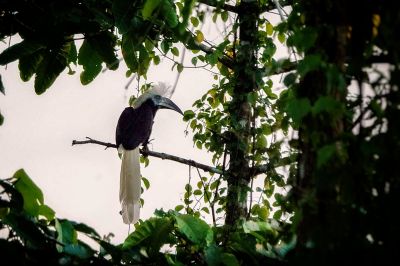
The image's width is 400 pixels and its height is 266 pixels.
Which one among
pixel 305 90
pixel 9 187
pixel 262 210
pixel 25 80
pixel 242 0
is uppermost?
pixel 242 0

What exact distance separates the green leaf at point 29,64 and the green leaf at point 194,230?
3.14 feet

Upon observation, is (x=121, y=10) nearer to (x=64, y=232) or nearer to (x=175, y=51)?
(x=64, y=232)

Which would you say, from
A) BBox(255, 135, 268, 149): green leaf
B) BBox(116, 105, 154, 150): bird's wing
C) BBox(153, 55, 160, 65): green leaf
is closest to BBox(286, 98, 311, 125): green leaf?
BBox(255, 135, 268, 149): green leaf

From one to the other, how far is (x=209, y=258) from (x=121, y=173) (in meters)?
2.61

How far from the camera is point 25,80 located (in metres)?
2.05

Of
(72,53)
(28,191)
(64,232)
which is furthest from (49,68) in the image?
(64,232)

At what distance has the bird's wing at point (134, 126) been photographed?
3.95 metres

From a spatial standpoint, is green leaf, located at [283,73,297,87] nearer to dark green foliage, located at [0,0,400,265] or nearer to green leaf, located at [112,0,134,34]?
dark green foliage, located at [0,0,400,265]

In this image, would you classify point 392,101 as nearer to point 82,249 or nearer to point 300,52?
point 300,52

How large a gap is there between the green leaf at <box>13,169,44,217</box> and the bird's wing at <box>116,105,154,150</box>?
259cm

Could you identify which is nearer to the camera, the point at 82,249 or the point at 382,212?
the point at 382,212

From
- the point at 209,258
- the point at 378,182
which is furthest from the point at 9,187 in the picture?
the point at 378,182

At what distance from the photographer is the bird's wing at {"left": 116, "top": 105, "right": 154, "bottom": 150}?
A: 13.0ft

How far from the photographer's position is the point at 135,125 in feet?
13.4
